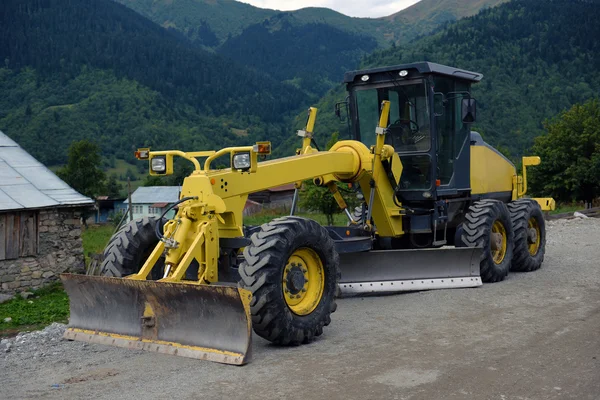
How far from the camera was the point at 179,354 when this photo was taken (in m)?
6.87

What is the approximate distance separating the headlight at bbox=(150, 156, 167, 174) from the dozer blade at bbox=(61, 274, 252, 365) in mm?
1509

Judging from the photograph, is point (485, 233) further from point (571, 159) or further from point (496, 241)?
point (571, 159)

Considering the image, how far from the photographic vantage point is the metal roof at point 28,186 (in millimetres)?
14340

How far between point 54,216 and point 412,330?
9323 millimetres

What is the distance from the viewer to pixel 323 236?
8016 millimetres

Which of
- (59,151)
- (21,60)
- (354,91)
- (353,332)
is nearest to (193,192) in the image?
(353,332)

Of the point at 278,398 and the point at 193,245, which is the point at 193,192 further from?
the point at 278,398

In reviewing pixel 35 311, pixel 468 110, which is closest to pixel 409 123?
pixel 468 110

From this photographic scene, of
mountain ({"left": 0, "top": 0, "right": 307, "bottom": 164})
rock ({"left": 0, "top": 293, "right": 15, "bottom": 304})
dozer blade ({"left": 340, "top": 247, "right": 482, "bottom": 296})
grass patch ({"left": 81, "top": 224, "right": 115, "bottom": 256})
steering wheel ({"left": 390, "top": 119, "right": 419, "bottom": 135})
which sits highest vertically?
mountain ({"left": 0, "top": 0, "right": 307, "bottom": 164})

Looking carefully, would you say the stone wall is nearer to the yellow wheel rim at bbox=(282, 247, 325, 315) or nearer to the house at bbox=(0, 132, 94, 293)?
the house at bbox=(0, 132, 94, 293)

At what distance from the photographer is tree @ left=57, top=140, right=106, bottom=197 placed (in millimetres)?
53719

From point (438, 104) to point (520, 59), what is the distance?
9250 centimetres

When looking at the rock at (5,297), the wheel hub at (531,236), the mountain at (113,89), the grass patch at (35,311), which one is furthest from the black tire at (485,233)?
the mountain at (113,89)

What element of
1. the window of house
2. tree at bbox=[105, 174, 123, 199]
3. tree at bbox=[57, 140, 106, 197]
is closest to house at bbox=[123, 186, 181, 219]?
tree at bbox=[105, 174, 123, 199]
